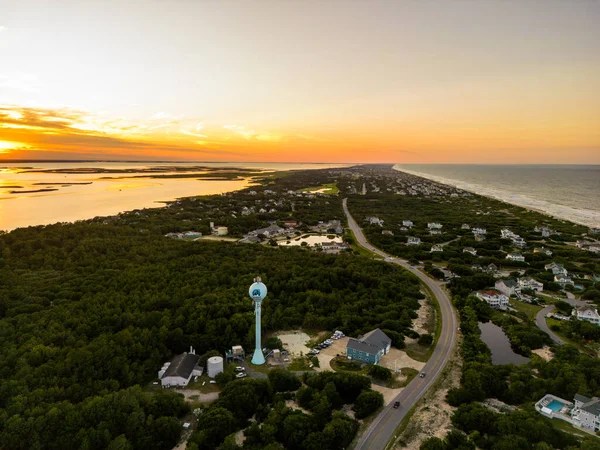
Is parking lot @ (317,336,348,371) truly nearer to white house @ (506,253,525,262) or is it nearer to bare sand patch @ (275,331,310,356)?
bare sand patch @ (275,331,310,356)

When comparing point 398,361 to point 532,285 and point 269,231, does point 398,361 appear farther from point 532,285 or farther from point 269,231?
point 269,231

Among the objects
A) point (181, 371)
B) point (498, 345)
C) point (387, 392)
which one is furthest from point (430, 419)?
point (181, 371)

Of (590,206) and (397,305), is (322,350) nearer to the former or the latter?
(397,305)

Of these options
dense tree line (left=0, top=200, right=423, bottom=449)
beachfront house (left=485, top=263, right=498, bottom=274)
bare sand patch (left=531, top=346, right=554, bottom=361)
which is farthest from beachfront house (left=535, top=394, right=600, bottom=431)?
beachfront house (left=485, top=263, right=498, bottom=274)

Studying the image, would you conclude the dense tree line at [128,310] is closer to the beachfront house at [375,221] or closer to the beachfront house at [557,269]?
the beachfront house at [557,269]

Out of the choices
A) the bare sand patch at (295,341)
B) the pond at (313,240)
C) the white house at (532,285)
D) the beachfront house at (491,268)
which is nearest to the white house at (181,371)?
the bare sand patch at (295,341)

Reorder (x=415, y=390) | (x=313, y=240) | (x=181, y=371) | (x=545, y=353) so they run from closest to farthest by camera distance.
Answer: (x=415, y=390), (x=181, y=371), (x=545, y=353), (x=313, y=240)

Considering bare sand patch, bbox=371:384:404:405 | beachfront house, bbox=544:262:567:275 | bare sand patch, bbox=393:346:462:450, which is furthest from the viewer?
beachfront house, bbox=544:262:567:275

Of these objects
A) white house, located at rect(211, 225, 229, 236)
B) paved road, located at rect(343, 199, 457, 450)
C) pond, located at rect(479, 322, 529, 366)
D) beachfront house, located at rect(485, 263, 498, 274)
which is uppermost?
white house, located at rect(211, 225, 229, 236)
